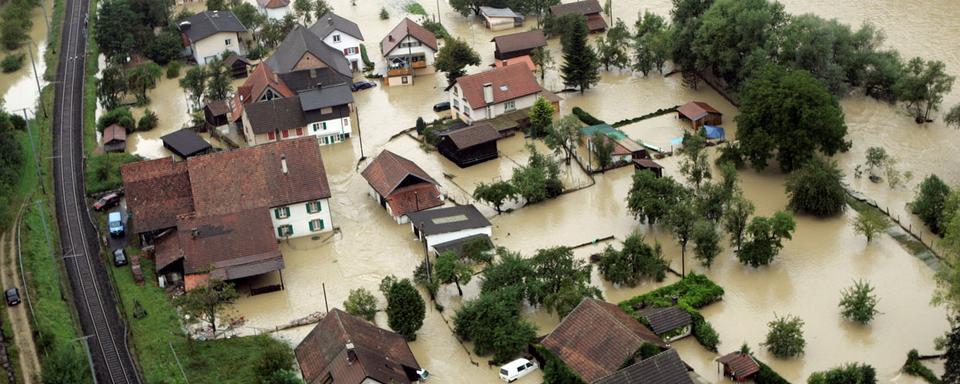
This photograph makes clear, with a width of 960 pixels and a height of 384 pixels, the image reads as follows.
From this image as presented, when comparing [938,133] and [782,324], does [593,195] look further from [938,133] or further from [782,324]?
[938,133]

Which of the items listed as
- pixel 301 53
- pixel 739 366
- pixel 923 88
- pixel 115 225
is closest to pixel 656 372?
pixel 739 366

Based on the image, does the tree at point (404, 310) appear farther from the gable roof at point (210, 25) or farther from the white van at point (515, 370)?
the gable roof at point (210, 25)

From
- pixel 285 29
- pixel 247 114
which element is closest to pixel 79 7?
pixel 285 29

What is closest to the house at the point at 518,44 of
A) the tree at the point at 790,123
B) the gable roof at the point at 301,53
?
the gable roof at the point at 301,53

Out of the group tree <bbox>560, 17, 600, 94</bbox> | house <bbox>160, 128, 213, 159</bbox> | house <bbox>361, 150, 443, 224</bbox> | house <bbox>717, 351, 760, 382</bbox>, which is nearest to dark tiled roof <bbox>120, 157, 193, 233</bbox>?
house <bbox>160, 128, 213, 159</bbox>

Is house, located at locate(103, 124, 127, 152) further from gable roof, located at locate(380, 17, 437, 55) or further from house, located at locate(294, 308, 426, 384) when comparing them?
house, located at locate(294, 308, 426, 384)
